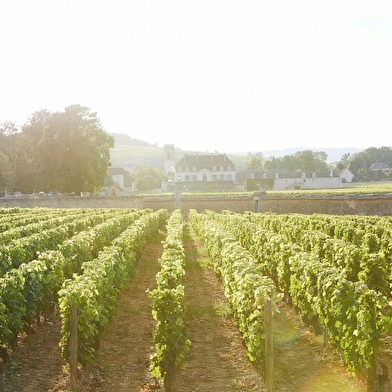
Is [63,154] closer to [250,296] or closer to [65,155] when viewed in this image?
[65,155]

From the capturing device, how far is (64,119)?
59.3 metres

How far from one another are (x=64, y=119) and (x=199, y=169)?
6065cm

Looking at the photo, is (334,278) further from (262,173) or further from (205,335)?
(262,173)

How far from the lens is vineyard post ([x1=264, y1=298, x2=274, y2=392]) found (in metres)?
9.05

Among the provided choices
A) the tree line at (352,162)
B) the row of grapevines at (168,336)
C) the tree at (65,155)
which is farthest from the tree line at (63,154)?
the tree line at (352,162)

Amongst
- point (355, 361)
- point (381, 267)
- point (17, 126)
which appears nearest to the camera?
point (355, 361)

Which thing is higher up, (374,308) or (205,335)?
(374,308)

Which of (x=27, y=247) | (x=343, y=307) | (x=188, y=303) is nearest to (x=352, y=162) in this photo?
(x=188, y=303)

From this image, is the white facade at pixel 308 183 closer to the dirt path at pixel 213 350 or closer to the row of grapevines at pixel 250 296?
the dirt path at pixel 213 350

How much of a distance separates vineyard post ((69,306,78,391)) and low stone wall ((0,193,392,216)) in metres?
39.2

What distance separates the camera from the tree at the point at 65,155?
190ft

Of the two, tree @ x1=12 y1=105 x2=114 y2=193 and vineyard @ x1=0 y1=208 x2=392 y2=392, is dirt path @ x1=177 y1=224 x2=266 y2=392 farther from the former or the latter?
tree @ x1=12 y1=105 x2=114 y2=193

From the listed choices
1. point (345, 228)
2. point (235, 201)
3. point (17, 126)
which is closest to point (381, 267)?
point (345, 228)

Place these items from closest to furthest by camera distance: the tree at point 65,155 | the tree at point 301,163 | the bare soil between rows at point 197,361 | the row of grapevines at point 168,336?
the row of grapevines at point 168,336, the bare soil between rows at point 197,361, the tree at point 65,155, the tree at point 301,163
